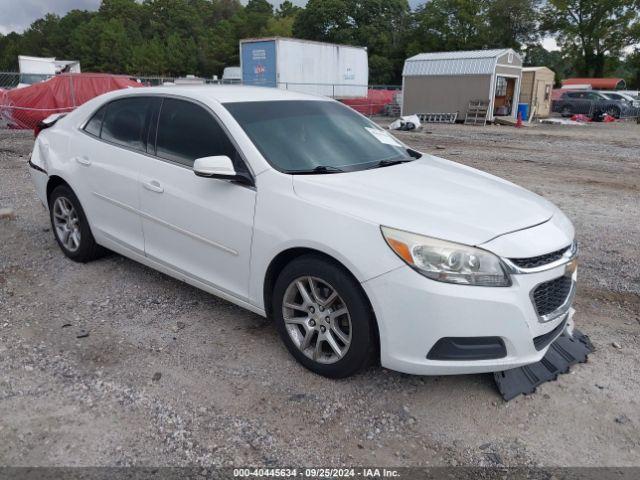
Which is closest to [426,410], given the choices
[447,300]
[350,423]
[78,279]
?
[350,423]

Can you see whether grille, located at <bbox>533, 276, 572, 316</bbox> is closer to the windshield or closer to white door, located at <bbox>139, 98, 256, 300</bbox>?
the windshield

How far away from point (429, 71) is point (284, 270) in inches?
988

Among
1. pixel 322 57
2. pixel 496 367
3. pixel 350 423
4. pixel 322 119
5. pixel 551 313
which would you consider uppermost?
pixel 322 57

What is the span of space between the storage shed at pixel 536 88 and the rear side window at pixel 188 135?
84.3 feet

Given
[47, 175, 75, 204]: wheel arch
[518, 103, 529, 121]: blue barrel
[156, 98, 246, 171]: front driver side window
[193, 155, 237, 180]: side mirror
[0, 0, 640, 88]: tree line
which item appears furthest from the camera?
[0, 0, 640, 88]: tree line

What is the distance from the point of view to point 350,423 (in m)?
2.85

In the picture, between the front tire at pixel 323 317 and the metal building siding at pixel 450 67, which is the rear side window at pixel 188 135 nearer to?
the front tire at pixel 323 317

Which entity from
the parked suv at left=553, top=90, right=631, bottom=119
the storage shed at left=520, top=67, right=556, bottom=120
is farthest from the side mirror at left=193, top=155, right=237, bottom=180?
the parked suv at left=553, top=90, right=631, bottom=119

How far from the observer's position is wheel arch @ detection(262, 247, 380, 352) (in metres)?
2.86

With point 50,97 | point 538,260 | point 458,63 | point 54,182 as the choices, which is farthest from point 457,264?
point 458,63

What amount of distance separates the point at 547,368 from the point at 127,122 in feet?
11.5

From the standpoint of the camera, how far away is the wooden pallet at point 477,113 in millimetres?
24641

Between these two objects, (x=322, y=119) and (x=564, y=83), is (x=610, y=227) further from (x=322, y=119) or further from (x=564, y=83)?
(x=564, y=83)

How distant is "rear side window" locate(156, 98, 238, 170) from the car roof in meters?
0.09
